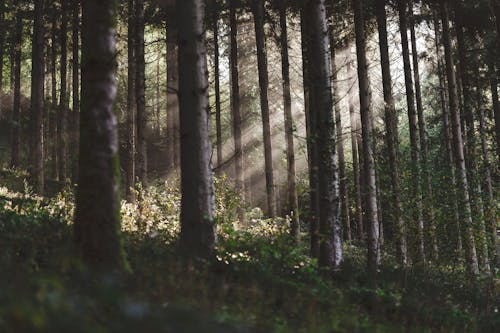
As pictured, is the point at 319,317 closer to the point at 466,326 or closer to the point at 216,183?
the point at 466,326

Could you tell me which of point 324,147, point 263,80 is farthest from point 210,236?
point 263,80

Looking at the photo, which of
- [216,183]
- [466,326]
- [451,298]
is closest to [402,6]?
[216,183]

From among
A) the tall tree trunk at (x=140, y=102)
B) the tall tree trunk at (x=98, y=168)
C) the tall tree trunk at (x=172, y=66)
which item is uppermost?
the tall tree trunk at (x=172, y=66)

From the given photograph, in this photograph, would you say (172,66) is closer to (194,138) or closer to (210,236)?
(194,138)

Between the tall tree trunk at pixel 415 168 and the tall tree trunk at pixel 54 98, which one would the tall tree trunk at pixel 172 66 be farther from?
the tall tree trunk at pixel 415 168

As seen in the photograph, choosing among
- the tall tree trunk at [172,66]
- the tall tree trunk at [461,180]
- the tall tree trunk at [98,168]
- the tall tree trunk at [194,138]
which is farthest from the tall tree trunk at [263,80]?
→ the tall tree trunk at [98,168]

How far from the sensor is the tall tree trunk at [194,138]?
6.95 m

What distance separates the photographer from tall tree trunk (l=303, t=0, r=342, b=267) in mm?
8672

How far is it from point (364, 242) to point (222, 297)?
19.8 meters

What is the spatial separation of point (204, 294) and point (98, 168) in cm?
179

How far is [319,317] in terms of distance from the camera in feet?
17.6

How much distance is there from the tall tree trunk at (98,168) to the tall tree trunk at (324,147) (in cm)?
416

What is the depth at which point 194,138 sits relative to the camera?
705 cm

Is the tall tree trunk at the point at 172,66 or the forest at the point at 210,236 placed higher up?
the tall tree trunk at the point at 172,66
